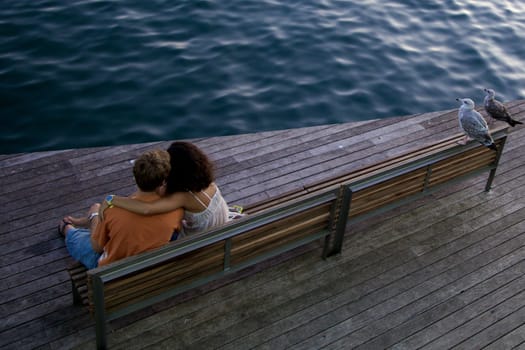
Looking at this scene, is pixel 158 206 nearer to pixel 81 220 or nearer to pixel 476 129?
pixel 81 220

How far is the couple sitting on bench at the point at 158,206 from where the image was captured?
441cm

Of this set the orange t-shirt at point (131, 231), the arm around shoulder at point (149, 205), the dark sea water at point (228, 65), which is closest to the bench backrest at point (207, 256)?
the orange t-shirt at point (131, 231)

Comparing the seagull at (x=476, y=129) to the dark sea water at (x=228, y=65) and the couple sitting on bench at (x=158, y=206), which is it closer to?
the couple sitting on bench at (x=158, y=206)

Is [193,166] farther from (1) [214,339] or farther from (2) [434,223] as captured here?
(2) [434,223]

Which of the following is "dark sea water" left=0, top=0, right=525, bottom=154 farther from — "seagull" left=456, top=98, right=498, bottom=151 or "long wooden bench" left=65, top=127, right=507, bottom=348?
"long wooden bench" left=65, top=127, right=507, bottom=348

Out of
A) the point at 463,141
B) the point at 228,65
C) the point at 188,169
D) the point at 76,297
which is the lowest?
the point at 228,65

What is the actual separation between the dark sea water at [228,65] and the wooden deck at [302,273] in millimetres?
2171

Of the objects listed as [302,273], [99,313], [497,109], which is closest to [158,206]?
[99,313]

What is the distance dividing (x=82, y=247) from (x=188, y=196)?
3.13 ft

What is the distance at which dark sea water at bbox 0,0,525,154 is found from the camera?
916 cm

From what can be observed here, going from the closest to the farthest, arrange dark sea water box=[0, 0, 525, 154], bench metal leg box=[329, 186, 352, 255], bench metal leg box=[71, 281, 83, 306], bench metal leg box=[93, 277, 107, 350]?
bench metal leg box=[93, 277, 107, 350] → bench metal leg box=[71, 281, 83, 306] → bench metal leg box=[329, 186, 352, 255] → dark sea water box=[0, 0, 525, 154]

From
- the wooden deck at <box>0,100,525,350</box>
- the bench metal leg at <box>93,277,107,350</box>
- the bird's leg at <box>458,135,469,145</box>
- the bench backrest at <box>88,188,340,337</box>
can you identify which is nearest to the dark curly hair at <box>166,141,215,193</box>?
the bench backrest at <box>88,188,340,337</box>

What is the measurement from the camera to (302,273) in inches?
219

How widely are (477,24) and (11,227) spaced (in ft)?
30.3
